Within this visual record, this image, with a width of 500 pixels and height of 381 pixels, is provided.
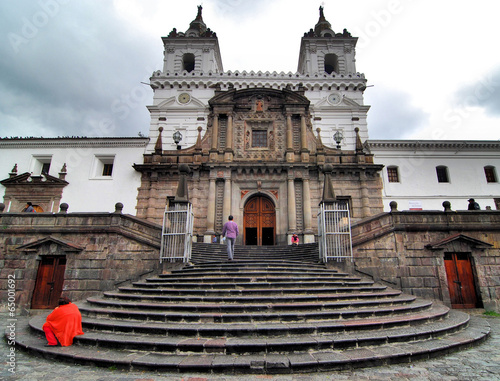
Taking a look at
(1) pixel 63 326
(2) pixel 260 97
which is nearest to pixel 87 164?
(2) pixel 260 97

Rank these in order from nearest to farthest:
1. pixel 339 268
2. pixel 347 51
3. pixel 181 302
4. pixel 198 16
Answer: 1. pixel 181 302
2. pixel 339 268
3. pixel 347 51
4. pixel 198 16

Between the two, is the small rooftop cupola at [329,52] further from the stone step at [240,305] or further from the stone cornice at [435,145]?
the stone step at [240,305]

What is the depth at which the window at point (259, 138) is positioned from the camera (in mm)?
20797

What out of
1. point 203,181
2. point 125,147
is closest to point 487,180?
point 203,181

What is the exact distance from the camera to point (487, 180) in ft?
67.5

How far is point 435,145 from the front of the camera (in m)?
20.9

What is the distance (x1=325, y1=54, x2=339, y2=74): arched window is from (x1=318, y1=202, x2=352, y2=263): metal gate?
19.7 meters

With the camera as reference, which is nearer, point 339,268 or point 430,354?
point 430,354

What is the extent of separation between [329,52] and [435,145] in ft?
42.8

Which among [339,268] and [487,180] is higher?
[487,180]

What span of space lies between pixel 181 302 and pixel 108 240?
5.79 metres

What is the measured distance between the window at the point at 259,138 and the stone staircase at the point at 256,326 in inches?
491

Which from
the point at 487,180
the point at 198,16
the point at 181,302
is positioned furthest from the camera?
the point at 198,16

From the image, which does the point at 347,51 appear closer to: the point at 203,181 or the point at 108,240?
the point at 203,181
